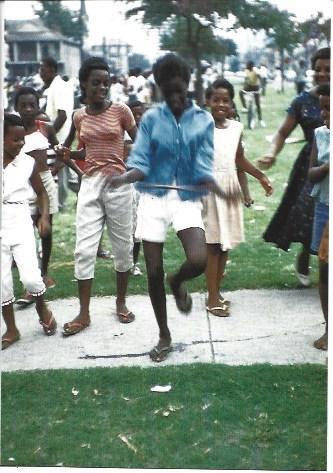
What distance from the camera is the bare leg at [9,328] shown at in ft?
13.6

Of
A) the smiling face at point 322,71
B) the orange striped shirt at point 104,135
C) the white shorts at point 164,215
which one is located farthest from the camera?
the orange striped shirt at point 104,135

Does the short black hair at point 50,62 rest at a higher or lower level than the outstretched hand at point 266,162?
higher

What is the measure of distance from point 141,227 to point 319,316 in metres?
1.35

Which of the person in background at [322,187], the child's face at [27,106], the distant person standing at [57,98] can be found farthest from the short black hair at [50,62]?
the person in background at [322,187]

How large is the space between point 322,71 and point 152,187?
1.12m

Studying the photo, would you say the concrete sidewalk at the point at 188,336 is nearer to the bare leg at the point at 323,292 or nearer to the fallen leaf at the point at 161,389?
the bare leg at the point at 323,292

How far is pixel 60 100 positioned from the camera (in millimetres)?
5371

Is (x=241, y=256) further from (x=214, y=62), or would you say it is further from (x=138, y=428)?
(x=138, y=428)

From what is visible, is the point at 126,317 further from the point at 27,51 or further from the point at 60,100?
the point at 60,100

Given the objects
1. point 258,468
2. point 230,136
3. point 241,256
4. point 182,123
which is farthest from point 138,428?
point 241,256

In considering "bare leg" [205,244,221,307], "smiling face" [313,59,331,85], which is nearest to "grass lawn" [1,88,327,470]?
"bare leg" [205,244,221,307]

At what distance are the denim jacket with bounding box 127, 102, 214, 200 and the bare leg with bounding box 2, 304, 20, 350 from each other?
1109 mm

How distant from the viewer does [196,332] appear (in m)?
4.30

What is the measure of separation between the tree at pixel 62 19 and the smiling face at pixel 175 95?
0.48 metres
